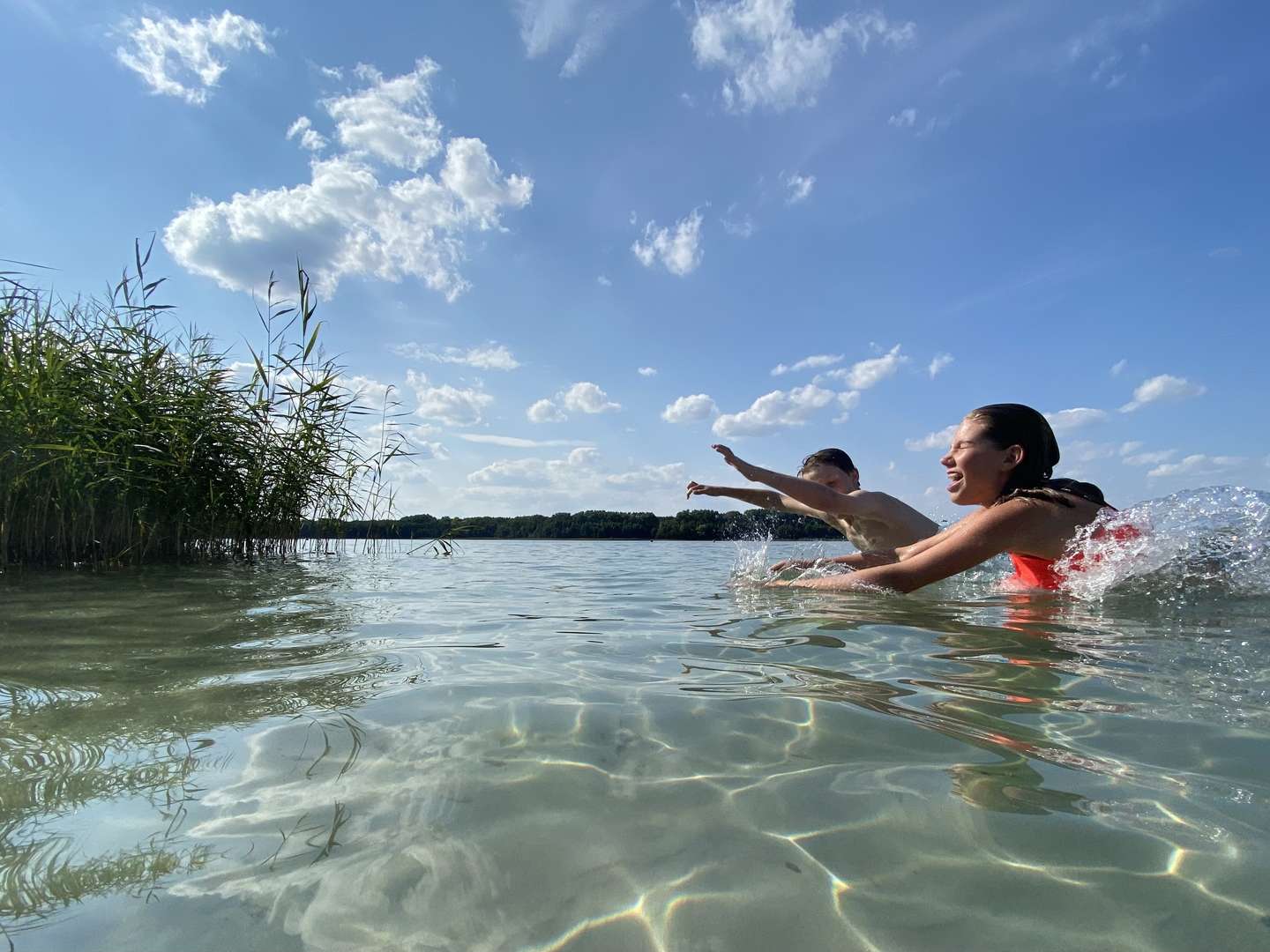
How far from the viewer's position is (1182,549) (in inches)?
163

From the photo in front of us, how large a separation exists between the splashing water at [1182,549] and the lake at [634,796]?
1.28 meters

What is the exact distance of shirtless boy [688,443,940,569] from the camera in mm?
5559

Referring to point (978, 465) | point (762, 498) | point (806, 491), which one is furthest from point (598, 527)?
point (978, 465)

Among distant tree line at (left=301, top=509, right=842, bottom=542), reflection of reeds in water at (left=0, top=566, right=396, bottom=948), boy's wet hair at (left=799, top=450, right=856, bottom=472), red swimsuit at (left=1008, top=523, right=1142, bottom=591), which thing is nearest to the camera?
reflection of reeds in water at (left=0, top=566, right=396, bottom=948)

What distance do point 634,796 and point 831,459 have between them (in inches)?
220

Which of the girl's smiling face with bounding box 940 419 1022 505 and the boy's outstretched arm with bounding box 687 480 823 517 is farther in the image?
the boy's outstretched arm with bounding box 687 480 823 517

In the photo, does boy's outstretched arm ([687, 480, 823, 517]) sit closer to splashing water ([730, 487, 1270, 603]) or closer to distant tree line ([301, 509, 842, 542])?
distant tree line ([301, 509, 842, 542])

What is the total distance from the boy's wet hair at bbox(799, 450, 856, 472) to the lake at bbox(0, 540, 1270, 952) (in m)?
3.84

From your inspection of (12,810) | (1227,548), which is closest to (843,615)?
(1227,548)

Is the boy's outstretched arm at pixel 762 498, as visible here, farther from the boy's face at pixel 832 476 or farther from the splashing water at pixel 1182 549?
the splashing water at pixel 1182 549

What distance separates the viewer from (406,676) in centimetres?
228

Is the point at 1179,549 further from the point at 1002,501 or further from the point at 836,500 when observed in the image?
the point at 836,500

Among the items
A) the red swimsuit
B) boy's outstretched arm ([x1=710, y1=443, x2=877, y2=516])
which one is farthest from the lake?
boy's outstretched arm ([x1=710, y1=443, x2=877, y2=516])

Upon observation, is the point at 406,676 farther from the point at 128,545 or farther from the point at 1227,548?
the point at 128,545
